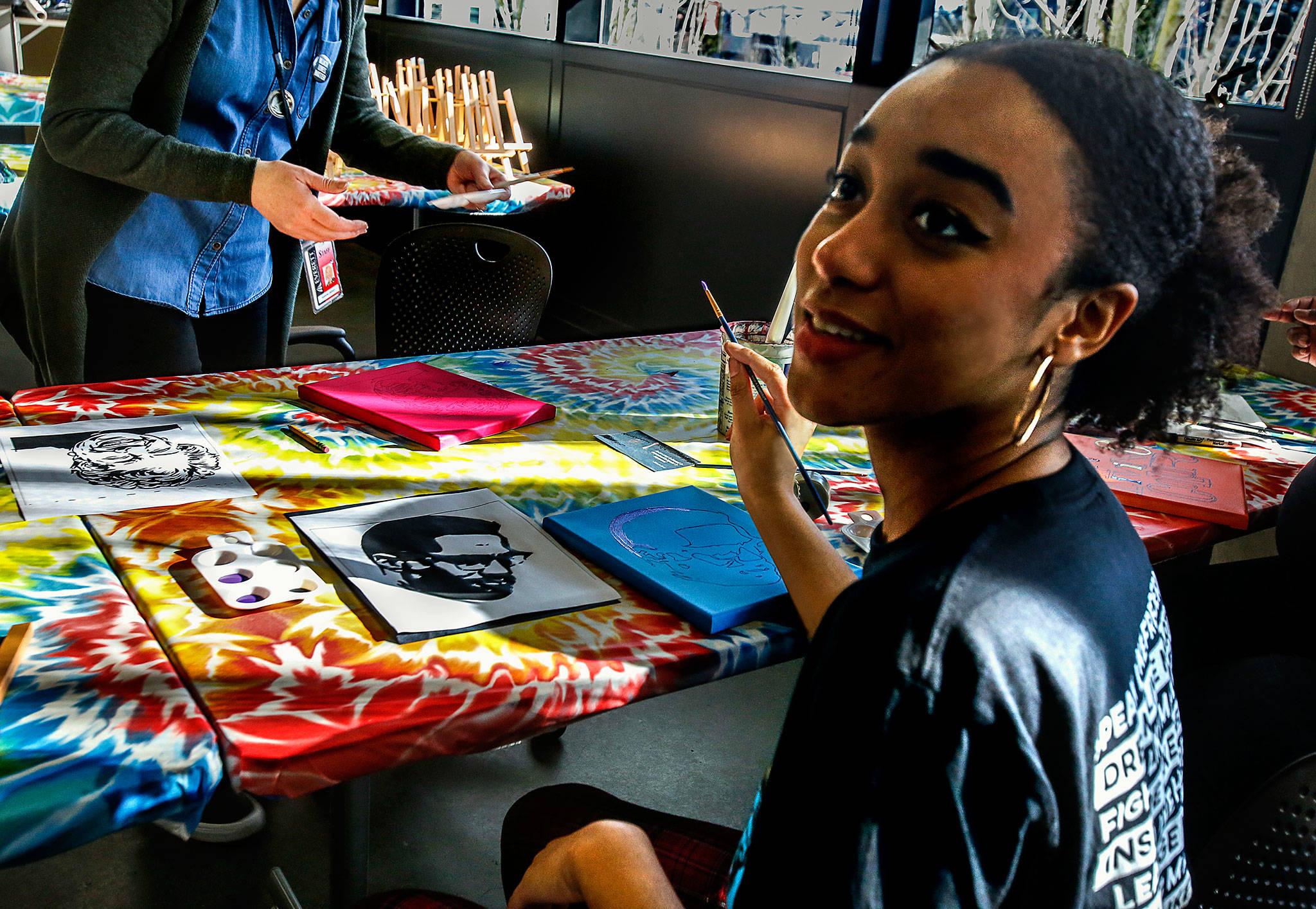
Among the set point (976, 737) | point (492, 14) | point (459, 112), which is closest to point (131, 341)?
point (976, 737)

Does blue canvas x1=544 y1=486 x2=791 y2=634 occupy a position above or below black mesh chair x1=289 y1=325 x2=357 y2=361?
above

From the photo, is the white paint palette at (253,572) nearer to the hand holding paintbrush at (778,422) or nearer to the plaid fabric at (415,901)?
the plaid fabric at (415,901)

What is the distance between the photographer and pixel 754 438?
122 centimetres

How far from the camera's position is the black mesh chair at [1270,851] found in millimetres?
806

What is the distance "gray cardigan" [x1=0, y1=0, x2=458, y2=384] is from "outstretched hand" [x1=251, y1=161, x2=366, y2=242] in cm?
5

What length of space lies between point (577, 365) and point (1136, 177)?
1315mm

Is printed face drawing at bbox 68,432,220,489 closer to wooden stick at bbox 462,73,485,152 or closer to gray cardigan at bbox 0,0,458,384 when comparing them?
gray cardigan at bbox 0,0,458,384

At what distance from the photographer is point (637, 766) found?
7.02 ft

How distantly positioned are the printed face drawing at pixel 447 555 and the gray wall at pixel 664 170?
2465 mm

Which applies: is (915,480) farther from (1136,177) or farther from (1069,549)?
(1136,177)

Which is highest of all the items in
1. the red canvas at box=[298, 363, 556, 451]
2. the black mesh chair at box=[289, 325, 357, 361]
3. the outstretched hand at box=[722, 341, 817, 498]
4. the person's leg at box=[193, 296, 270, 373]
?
the outstretched hand at box=[722, 341, 817, 498]

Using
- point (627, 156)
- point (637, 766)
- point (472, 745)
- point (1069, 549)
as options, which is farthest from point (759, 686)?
point (627, 156)

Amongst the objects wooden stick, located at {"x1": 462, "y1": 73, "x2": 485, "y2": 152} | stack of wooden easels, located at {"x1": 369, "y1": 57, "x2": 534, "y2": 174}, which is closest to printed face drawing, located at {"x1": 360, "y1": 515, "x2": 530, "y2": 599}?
stack of wooden easels, located at {"x1": 369, "y1": 57, "x2": 534, "y2": 174}

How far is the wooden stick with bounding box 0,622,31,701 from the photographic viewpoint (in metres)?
0.83
